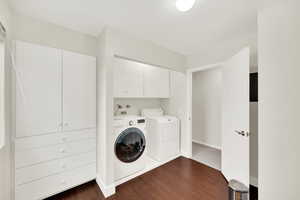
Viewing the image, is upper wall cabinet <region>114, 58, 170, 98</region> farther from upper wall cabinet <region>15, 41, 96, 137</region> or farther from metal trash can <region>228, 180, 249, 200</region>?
metal trash can <region>228, 180, 249, 200</region>

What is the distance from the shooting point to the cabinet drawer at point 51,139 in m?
1.42

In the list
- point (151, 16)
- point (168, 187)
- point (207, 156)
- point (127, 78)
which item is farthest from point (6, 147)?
point (207, 156)

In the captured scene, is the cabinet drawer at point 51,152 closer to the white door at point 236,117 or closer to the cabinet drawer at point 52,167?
the cabinet drawer at point 52,167

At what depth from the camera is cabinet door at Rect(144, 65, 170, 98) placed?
284cm

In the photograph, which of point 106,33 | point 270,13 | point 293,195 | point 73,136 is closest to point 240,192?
point 293,195

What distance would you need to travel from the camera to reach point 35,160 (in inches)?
58.5

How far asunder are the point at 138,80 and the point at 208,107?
245 cm

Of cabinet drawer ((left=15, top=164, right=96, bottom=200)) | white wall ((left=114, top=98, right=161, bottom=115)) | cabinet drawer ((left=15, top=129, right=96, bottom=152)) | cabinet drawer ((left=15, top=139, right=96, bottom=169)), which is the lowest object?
cabinet drawer ((left=15, top=164, right=96, bottom=200))

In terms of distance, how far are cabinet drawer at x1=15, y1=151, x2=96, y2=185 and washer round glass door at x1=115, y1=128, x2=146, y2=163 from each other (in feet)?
1.32

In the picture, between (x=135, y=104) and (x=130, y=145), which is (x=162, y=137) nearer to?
(x=130, y=145)

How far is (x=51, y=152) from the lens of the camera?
5.21ft

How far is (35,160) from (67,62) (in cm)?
128

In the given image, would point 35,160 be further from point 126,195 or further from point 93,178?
point 126,195

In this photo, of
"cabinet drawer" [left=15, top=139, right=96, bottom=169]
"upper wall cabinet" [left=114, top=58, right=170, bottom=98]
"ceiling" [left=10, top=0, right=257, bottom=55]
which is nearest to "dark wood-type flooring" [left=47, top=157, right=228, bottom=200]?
"cabinet drawer" [left=15, top=139, right=96, bottom=169]
